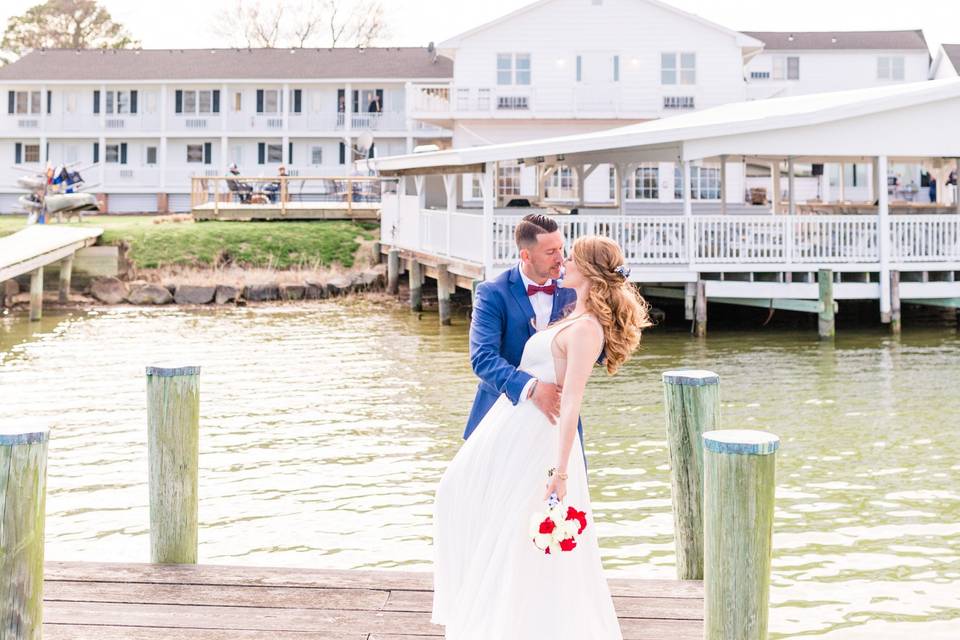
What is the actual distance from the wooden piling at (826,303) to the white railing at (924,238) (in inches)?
72.9

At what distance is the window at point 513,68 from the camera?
1687 inches

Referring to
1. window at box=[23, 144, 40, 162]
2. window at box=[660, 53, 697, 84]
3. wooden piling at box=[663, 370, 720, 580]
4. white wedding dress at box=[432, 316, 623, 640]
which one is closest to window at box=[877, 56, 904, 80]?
window at box=[660, 53, 697, 84]

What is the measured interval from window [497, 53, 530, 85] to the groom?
38.3 metres

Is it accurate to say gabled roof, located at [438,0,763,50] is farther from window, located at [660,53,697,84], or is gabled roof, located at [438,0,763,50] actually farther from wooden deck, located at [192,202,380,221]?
wooden deck, located at [192,202,380,221]

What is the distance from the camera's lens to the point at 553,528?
4.97 m

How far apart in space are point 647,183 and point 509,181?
5.11 meters

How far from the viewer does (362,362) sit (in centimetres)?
1992

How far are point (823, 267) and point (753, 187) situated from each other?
2487cm

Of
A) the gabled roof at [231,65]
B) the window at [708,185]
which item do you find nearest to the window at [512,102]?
the window at [708,185]

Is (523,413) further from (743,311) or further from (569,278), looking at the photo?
(743,311)

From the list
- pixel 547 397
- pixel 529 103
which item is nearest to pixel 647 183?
pixel 529 103

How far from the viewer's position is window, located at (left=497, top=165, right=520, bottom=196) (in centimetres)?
4303

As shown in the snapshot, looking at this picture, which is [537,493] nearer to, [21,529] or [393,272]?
[21,529]

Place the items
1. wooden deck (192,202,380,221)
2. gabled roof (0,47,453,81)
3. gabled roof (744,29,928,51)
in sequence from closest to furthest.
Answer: wooden deck (192,202,380,221) < gabled roof (0,47,453,81) < gabled roof (744,29,928,51)
